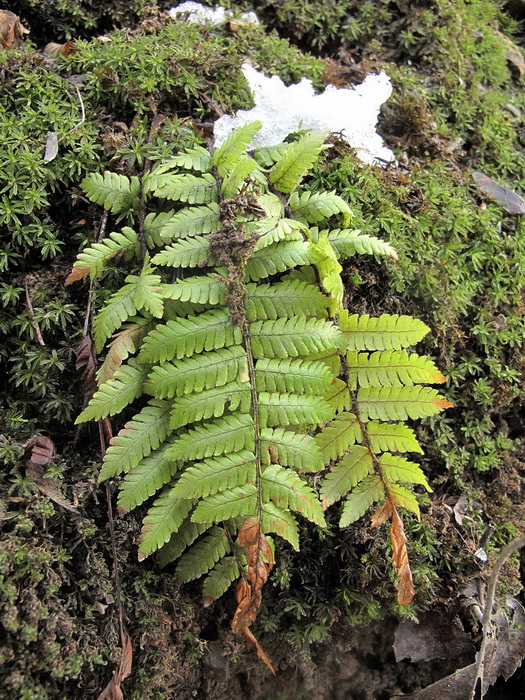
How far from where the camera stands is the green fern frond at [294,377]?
2.37m

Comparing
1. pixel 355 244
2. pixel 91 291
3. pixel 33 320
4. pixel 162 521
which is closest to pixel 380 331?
pixel 355 244

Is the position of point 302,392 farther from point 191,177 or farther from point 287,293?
point 191,177

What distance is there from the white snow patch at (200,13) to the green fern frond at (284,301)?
2.03 metres

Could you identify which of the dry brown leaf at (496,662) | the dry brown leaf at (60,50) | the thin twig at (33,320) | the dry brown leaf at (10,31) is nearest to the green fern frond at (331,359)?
the thin twig at (33,320)

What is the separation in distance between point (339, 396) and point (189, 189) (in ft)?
3.92

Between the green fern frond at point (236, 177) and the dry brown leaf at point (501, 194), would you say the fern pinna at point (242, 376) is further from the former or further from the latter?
the dry brown leaf at point (501, 194)

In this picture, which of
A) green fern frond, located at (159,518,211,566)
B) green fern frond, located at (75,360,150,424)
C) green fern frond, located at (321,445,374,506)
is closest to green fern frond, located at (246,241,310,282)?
green fern frond, located at (75,360,150,424)

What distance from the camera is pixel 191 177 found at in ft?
8.64

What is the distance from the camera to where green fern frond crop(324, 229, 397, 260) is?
2654 millimetres

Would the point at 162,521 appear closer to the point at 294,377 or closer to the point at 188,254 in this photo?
the point at 294,377

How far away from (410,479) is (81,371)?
1.61 m

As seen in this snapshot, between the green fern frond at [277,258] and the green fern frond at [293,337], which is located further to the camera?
the green fern frond at [277,258]

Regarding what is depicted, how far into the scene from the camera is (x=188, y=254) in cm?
247

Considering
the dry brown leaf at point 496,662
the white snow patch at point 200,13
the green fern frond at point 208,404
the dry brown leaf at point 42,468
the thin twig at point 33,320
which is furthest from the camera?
the white snow patch at point 200,13
